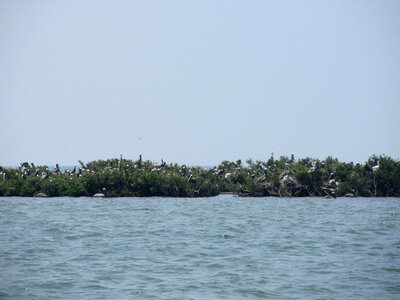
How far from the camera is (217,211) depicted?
3438cm

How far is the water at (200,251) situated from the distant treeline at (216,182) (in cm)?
458

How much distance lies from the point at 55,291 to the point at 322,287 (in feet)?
24.8

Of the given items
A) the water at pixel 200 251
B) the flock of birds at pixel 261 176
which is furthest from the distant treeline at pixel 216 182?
the water at pixel 200 251

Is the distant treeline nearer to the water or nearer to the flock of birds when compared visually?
the flock of birds

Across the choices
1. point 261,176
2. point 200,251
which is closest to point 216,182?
point 261,176

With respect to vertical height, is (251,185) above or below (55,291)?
above

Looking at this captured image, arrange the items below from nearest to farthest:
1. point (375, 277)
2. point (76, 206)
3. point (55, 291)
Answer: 1. point (55, 291)
2. point (375, 277)
3. point (76, 206)

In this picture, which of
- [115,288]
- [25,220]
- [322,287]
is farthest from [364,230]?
[25,220]

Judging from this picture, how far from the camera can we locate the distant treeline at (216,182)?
1621 inches

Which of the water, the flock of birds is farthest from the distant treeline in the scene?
the water

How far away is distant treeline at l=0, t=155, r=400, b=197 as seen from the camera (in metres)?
41.2

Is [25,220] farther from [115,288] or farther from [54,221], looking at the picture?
[115,288]

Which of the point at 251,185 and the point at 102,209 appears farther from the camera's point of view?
the point at 251,185

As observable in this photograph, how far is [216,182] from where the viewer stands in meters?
45.8
